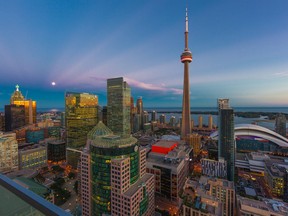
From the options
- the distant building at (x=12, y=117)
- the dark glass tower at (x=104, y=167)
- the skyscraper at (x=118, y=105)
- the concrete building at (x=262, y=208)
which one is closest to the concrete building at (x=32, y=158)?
the skyscraper at (x=118, y=105)

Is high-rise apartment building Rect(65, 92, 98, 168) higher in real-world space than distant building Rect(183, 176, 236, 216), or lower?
higher

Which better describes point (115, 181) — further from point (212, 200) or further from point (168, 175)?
point (168, 175)

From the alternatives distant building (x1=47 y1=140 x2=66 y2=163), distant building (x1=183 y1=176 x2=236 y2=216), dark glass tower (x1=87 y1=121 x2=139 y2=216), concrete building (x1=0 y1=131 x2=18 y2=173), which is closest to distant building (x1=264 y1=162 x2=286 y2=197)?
distant building (x1=183 y1=176 x2=236 y2=216)

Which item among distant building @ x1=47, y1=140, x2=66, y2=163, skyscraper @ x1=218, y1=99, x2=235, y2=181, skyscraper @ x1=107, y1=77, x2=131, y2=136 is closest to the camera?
skyscraper @ x1=218, y1=99, x2=235, y2=181

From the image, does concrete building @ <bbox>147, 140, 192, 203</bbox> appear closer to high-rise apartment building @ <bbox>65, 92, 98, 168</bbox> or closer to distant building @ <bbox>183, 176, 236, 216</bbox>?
distant building @ <bbox>183, 176, 236, 216</bbox>

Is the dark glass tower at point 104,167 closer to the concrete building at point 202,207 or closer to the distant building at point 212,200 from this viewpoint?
the concrete building at point 202,207

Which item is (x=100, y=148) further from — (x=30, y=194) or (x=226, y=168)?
(x=226, y=168)

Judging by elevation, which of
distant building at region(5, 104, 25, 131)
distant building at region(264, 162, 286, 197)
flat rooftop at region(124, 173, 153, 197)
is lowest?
distant building at region(264, 162, 286, 197)
